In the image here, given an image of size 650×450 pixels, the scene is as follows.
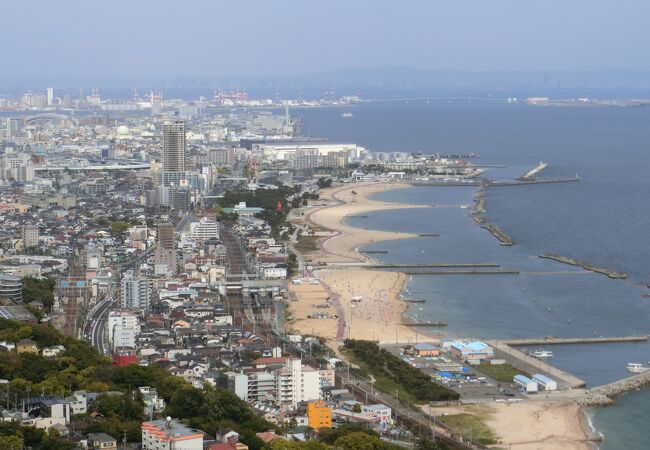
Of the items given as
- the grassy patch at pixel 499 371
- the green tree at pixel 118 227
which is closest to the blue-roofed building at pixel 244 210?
the green tree at pixel 118 227

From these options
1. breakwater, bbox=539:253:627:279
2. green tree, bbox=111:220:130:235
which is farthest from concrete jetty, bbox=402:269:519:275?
green tree, bbox=111:220:130:235

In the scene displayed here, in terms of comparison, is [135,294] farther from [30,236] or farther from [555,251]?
[555,251]

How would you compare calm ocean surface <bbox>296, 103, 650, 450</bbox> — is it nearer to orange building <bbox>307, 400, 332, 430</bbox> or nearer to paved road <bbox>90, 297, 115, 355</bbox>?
orange building <bbox>307, 400, 332, 430</bbox>

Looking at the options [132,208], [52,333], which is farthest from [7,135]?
[52,333]

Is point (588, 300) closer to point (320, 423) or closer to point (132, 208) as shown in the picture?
point (320, 423)

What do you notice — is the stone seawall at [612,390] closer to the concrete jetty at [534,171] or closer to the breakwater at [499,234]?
the breakwater at [499,234]
